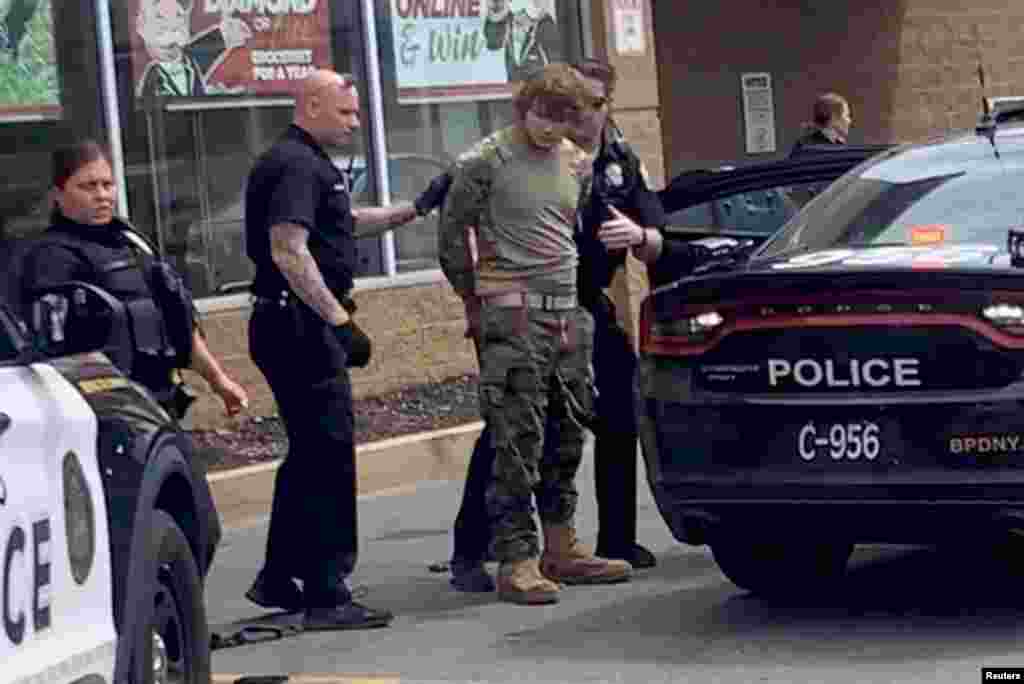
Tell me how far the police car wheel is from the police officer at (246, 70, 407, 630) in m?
1.26

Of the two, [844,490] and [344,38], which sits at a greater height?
[344,38]

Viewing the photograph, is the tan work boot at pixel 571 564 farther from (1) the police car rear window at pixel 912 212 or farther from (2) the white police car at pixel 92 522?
(2) the white police car at pixel 92 522

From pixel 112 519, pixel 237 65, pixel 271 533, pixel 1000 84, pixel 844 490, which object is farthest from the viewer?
pixel 1000 84

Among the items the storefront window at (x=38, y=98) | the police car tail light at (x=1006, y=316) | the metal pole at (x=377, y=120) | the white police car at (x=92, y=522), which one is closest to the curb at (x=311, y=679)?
the white police car at (x=92, y=522)

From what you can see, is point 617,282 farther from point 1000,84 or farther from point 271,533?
point 1000,84

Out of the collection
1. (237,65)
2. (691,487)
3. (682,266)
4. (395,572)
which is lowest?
(395,572)

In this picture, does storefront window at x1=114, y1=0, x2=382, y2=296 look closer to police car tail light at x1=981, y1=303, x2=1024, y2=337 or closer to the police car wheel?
the police car wheel

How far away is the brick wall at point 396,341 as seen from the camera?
1267 cm

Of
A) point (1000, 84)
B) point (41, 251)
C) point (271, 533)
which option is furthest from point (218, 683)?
point (1000, 84)

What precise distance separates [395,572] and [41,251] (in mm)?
2785

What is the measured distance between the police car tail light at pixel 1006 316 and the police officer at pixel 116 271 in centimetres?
250

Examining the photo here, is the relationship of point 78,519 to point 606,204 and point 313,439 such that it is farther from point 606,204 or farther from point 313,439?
point 606,204

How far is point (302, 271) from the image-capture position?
805cm

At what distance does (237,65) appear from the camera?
42.3ft
